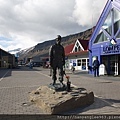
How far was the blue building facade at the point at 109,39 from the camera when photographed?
22.8 m

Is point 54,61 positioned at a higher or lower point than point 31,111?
higher

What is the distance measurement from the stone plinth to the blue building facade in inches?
577

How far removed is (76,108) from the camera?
7.75m

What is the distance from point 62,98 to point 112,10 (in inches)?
700

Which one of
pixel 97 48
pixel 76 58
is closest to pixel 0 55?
pixel 76 58

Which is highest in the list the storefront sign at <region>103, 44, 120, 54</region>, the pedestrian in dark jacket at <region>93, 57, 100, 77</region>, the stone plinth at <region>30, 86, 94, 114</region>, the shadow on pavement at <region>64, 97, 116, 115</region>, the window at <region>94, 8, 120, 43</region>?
the window at <region>94, 8, 120, 43</region>

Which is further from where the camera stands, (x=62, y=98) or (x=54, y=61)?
(x=54, y=61)

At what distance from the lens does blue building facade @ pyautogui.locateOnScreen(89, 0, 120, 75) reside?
22764 mm

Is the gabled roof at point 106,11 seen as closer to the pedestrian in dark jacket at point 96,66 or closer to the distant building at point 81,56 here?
the pedestrian in dark jacket at point 96,66

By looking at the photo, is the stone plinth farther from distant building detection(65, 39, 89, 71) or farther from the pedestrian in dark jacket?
distant building detection(65, 39, 89, 71)

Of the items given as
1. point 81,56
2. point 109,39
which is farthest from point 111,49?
point 81,56

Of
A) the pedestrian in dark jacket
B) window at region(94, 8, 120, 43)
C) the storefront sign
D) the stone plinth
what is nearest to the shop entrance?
the pedestrian in dark jacket

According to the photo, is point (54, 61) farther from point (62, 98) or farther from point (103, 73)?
point (103, 73)

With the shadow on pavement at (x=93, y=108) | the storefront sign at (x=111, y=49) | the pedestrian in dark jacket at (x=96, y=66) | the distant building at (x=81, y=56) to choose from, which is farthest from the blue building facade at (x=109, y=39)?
the shadow on pavement at (x=93, y=108)
